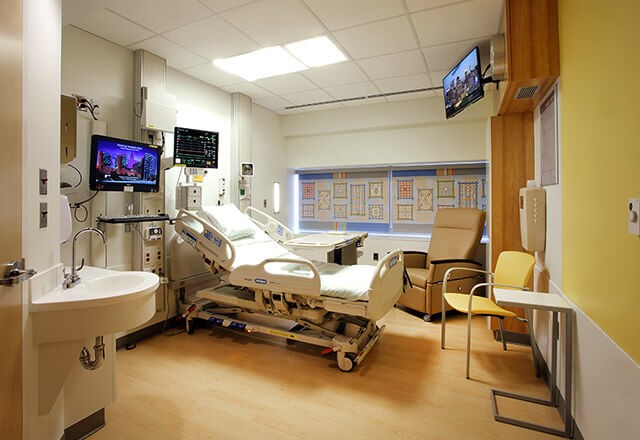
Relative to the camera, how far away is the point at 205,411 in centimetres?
→ 215

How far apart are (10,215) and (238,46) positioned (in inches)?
98.1

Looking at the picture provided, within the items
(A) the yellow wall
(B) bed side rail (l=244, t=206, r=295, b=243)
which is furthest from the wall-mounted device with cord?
(B) bed side rail (l=244, t=206, r=295, b=243)

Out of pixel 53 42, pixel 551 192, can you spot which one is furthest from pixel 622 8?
pixel 53 42

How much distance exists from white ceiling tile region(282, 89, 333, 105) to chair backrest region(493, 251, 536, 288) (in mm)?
2965

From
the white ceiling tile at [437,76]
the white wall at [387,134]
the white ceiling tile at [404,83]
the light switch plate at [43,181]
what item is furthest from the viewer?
the white wall at [387,134]

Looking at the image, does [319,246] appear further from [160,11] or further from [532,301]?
[160,11]

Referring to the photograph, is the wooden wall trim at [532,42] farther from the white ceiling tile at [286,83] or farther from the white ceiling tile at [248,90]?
the white ceiling tile at [248,90]

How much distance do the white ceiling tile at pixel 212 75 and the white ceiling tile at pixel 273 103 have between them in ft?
2.40

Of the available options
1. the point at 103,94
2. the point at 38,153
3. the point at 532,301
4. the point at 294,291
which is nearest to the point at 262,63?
the point at 103,94

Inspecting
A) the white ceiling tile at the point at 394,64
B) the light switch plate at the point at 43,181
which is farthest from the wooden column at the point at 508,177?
the light switch plate at the point at 43,181

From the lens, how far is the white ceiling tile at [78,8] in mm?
2396

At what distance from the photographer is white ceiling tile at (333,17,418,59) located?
110 inches

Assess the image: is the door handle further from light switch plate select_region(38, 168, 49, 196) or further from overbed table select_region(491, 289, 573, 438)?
overbed table select_region(491, 289, 573, 438)

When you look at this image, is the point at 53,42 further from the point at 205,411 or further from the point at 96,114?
the point at 205,411
